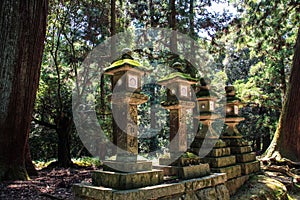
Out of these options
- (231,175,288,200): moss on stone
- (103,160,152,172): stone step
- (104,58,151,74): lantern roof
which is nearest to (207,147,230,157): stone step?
(231,175,288,200): moss on stone

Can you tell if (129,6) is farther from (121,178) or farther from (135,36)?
(121,178)

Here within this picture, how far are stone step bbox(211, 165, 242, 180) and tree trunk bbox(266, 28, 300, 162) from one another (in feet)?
10.2

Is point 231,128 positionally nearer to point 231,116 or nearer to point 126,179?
point 231,116

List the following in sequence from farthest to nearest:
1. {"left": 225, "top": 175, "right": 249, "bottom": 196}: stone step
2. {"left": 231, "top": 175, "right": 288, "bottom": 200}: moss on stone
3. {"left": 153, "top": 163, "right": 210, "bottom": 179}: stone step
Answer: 1. {"left": 225, "top": 175, "right": 249, "bottom": 196}: stone step
2. {"left": 231, "top": 175, "right": 288, "bottom": 200}: moss on stone
3. {"left": 153, "top": 163, "right": 210, "bottom": 179}: stone step

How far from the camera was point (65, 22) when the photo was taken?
10922 millimetres

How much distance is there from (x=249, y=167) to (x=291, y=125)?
10.7ft

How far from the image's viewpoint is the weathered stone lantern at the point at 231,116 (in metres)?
6.91

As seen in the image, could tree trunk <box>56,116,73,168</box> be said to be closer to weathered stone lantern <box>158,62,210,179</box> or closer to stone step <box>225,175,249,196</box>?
weathered stone lantern <box>158,62,210,179</box>

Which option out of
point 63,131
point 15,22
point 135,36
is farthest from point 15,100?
point 135,36

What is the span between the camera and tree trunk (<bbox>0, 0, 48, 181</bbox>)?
18.7 feet

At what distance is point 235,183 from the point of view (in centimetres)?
599

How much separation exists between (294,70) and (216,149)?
523 cm

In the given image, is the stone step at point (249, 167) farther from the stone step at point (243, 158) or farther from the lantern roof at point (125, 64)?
the lantern roof at point (125, 64)

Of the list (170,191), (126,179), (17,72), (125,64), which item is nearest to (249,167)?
(170,191)
